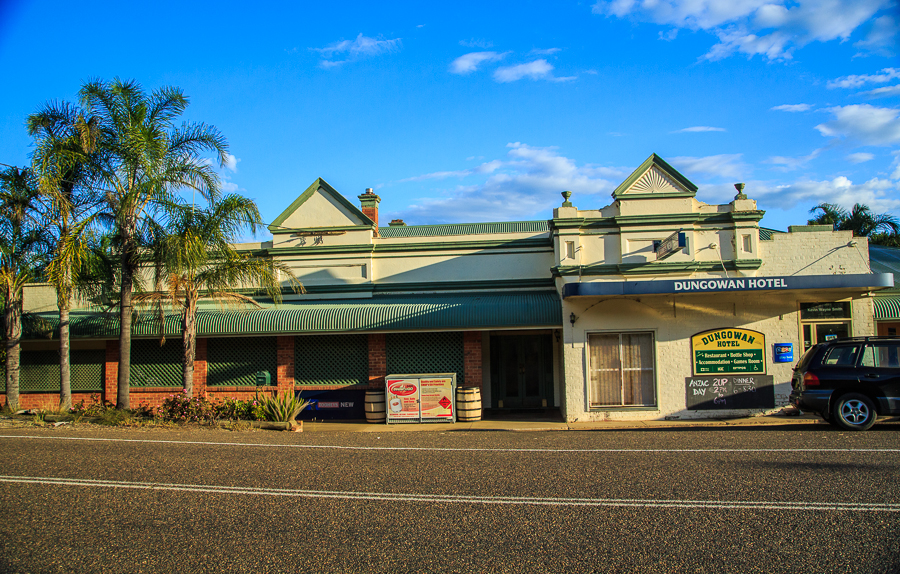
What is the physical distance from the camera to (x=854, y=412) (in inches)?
451

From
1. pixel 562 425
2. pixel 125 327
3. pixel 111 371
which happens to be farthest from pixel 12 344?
pixel 562 425

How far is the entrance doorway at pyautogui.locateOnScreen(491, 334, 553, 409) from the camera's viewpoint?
17625 mm

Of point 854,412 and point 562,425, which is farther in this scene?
point 562,425

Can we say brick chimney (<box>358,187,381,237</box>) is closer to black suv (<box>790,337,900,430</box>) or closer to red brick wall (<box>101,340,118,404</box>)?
red brick wall (<box>101,340,118,404</box>)

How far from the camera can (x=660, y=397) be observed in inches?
592

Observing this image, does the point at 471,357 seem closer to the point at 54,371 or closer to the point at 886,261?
the point at 54,371

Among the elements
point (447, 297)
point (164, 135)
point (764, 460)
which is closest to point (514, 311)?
point (447, 297)

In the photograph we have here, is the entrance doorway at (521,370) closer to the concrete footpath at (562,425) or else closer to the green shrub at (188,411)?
the concrete footpath at (562,425)

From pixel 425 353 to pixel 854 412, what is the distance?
9.52 metres

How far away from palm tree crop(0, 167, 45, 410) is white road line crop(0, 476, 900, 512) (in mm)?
9668

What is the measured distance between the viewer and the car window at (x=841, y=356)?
11.7m

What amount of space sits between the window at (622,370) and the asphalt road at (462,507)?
14.8 ft

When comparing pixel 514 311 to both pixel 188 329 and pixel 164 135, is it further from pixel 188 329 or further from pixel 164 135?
pixel 164 135

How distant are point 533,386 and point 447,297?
138 inches
